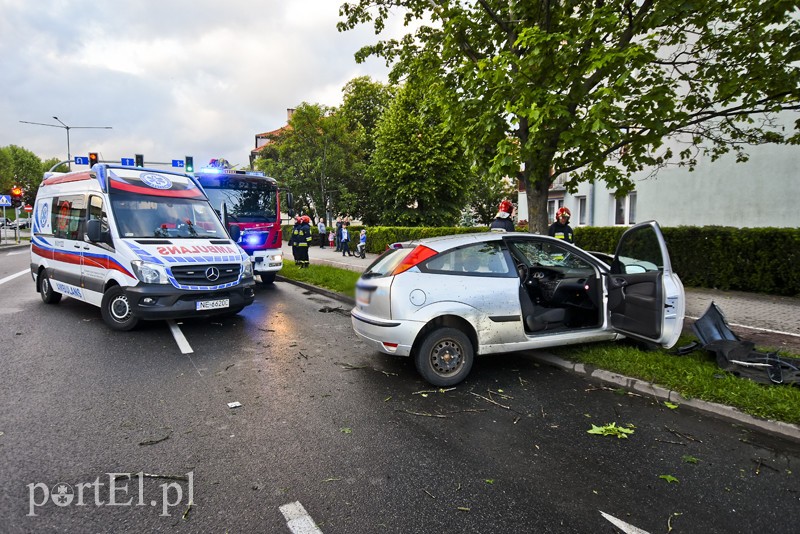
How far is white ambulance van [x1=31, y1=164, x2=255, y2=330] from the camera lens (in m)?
6.38

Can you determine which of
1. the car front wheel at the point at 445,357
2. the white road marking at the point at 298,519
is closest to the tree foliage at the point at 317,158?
the car front wheel at the point at 445,357

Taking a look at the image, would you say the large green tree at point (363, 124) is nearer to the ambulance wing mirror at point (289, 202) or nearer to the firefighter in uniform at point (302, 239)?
the firefighter in uniform at point (302, 239)

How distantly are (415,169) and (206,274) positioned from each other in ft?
66.0

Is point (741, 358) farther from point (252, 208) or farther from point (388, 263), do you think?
point (252, 208)

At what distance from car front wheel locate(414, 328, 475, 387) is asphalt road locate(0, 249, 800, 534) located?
0.16 m

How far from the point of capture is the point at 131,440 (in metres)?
3.37

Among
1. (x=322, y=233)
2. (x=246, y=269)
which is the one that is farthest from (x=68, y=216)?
(x=322, y=233)

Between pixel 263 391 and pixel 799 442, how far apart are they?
4617mm

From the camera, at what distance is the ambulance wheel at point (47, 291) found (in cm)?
867

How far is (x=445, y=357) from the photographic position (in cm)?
458

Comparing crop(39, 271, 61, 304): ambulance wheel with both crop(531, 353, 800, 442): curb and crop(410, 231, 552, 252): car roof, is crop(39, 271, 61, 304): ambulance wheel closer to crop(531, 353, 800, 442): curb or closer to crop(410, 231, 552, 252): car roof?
crop(410, 231, 552, 252): car roof

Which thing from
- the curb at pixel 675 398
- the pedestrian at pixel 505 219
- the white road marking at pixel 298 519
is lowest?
the white road marking at pixel 298 519

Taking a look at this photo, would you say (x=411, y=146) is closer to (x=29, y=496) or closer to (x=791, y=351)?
(x=791, y=351)

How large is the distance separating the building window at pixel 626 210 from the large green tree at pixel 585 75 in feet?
37.0
